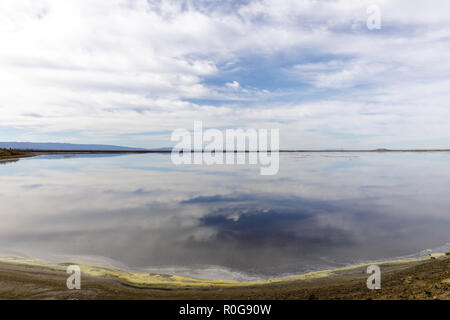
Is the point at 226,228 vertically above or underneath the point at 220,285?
above

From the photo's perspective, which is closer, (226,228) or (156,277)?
(156,277)

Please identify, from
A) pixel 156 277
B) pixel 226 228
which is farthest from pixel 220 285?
pixel 226 228

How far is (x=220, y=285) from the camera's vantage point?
6.87m

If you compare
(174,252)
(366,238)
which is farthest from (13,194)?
(366,238)

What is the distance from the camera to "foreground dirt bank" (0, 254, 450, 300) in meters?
6.01

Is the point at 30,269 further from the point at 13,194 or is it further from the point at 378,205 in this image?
the point at 378,205

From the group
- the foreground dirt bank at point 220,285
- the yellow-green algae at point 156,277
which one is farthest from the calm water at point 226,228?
the foreground dirt bank at point 220,285

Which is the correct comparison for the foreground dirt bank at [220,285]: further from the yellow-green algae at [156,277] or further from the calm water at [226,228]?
the calm water at [226,228]

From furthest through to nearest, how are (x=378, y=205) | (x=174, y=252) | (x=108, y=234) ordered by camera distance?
1. (x=378, y=205)
2. (x=108, y=234)
3. (x=174, y=252)

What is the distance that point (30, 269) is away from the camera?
7.59 meters

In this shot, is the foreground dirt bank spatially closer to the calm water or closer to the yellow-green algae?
the yellow-green algae

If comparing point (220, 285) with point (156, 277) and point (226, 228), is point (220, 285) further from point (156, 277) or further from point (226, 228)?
point (226, 228)

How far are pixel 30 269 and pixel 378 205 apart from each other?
1725 centimetres

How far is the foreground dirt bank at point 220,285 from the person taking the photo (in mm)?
6012
